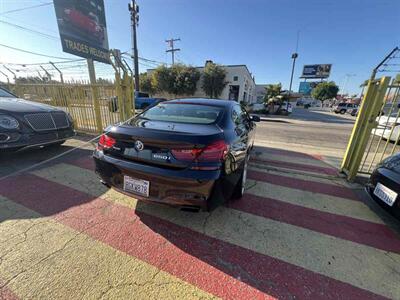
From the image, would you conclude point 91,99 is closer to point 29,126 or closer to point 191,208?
point 29,126

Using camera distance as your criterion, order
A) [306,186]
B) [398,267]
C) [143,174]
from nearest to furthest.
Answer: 1. [398,267]
2. [143,174]
3. [306,186]

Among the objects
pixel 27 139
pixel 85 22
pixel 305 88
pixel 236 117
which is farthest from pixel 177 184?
pixel 305 88

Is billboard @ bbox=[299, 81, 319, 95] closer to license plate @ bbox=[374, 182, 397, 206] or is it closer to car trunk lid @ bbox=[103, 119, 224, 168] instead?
license plate @ bbox=[374, 182, 397, 206]

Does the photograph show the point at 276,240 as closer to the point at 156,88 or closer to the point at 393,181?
Answer: the point at 393,181

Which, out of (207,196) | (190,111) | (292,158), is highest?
(190,111)

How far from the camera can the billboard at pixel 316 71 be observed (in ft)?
207

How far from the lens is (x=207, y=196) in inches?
74.0

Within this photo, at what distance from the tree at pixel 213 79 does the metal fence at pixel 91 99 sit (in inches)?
772

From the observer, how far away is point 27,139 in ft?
12.2

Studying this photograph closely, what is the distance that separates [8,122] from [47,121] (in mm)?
670

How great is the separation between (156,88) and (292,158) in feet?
80.8

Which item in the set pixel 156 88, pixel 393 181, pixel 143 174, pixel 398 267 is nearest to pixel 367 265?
pixel 398 267

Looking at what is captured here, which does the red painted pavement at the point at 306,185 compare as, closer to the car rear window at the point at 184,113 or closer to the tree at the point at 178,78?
the car rear window at the point at 184,113

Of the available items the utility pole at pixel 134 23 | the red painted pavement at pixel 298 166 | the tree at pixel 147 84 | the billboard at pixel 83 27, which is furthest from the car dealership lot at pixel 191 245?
the tree at pixel 147 84
